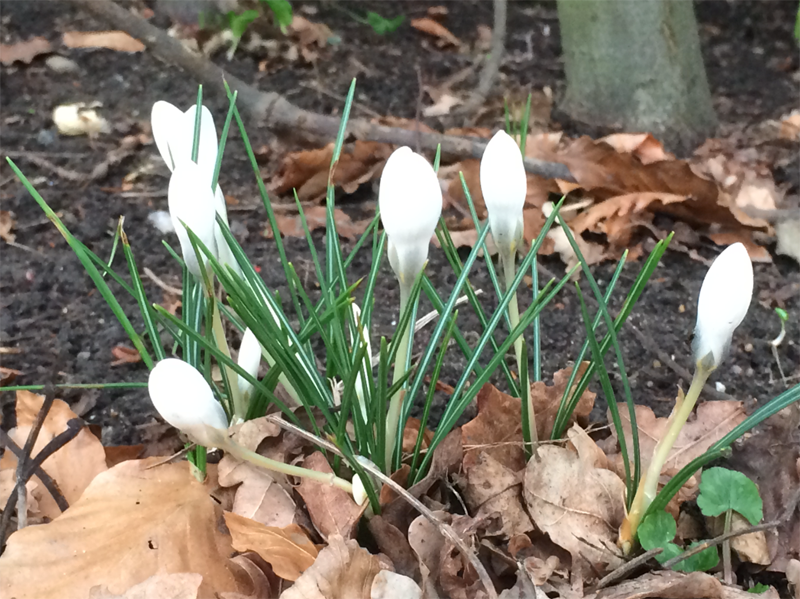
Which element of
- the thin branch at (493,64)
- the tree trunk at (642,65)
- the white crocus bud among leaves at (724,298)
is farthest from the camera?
the thin branch at (493,64)

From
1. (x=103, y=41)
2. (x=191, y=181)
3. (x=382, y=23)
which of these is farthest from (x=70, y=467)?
(x=382, y=23)

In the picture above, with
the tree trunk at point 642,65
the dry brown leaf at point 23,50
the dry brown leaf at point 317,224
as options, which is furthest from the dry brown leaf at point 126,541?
the dry brown leaf at point 23,50

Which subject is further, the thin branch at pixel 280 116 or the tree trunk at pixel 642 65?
the tree trunk at pixel 642 65

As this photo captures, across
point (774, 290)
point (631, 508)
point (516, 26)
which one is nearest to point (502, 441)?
point (631, 508)

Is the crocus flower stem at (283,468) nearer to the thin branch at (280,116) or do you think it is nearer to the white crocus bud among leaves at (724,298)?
the white crocus bud among leaves at (724,298)

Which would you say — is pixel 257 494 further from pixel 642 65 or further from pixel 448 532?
pixel 642 65

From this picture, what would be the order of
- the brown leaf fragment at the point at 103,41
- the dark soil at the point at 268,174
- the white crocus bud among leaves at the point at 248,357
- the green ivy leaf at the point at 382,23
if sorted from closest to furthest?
the white crocus bud among leaves at the point at 248,357 < the dark soil at the point at 268,174 < the brown leaf fragment at the point at 103,41 < the green ivy leaf at the point at 382,23
